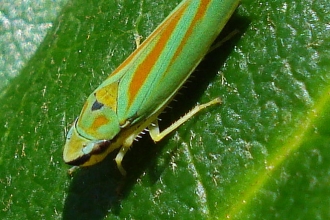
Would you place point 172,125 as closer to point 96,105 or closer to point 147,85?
point 147,85

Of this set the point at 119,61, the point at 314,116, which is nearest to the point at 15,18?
the point at 119,61

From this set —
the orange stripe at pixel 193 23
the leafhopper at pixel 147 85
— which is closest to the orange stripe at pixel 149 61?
the leafhopper at pixel 147 85

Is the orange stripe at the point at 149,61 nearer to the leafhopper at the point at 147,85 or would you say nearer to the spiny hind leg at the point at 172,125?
the leafhopper at the point at 147,85

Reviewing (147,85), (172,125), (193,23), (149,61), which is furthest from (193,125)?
(193,23)

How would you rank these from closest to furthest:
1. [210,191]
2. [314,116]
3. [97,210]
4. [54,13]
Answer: [314,116]
[210,191]
[97,210]
[54,13]

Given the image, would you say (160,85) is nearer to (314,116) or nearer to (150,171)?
(150,171)

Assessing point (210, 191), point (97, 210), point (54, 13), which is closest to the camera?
point (210, 191)
